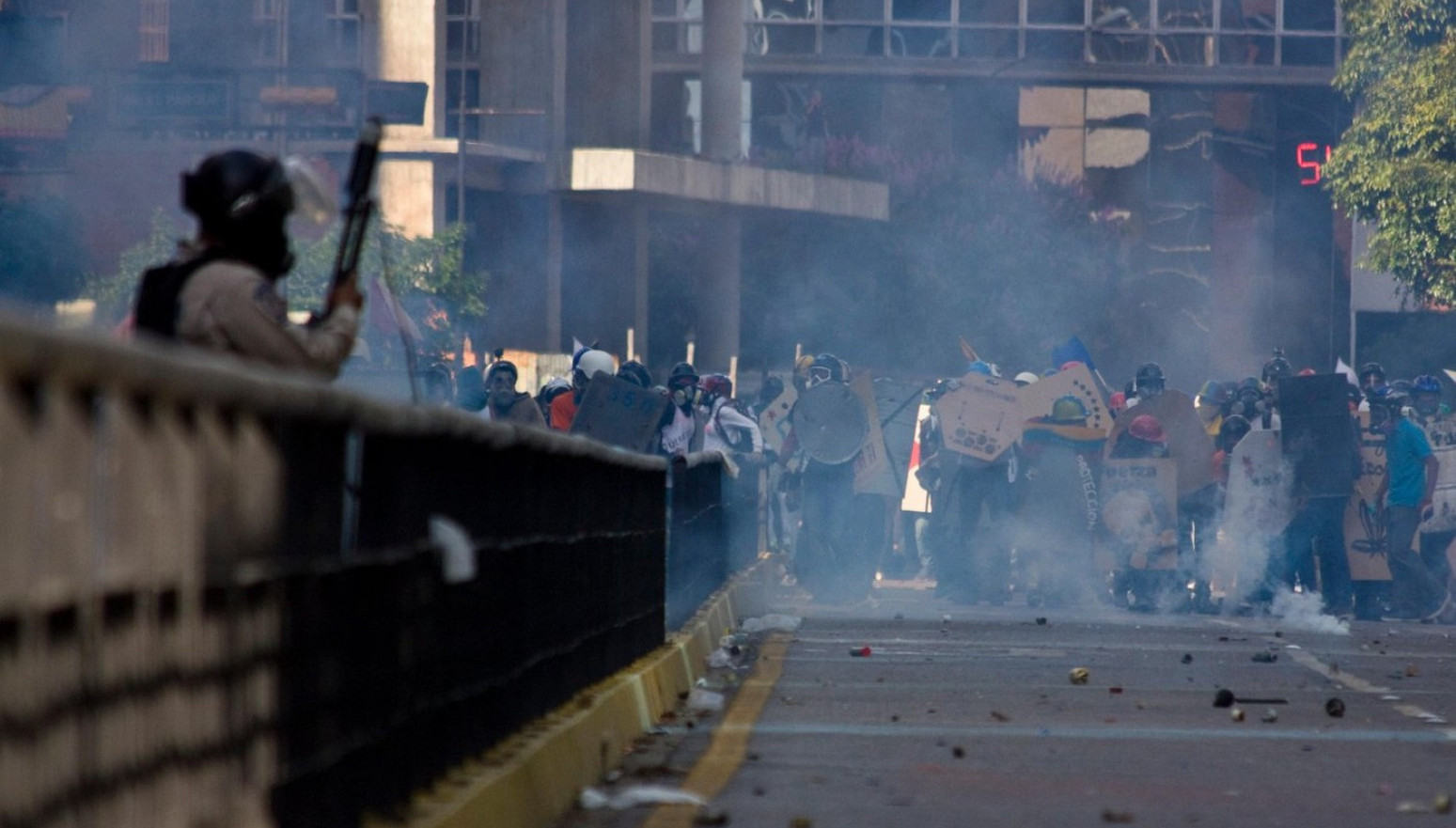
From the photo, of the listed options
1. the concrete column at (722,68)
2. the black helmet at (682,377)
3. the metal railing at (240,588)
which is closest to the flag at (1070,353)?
the black helmet at (682,377)

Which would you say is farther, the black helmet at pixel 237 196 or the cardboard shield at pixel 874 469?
the cardboard shield at pixel 874 469

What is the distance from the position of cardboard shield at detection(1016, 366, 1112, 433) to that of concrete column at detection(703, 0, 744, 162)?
32.6m

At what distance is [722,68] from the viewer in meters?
54.1

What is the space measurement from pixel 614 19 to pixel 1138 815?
48241mm

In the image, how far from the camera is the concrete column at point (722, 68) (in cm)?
5416

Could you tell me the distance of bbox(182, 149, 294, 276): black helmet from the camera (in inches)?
264

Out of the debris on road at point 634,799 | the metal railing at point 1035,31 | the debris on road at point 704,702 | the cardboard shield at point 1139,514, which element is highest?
the metal railing at point 1035,31

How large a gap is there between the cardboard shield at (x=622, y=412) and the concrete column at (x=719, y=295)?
119ft

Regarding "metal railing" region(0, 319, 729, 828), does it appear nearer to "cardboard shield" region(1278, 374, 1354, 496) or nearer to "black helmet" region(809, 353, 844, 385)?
"cardboard shield" region(1278, 374, 1354, 496)

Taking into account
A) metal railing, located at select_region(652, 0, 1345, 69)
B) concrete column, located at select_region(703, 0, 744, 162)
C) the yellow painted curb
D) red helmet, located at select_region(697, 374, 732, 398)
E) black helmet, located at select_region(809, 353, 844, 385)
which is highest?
metal railing, located at select_region(652, 0, 1345, 69)

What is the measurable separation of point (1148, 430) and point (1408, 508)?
7.14 feet

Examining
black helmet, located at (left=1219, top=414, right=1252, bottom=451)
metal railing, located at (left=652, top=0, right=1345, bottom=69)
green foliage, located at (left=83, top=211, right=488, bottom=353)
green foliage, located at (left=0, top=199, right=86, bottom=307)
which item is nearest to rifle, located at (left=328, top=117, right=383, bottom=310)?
black helmet, located at (left=1219, top=414, right=1252, bottom=451)

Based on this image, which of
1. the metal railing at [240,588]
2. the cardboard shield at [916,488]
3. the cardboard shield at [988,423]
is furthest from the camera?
the cardboard shield at [916,488]

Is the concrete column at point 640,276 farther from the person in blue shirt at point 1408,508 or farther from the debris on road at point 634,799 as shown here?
the debris on road at point 634,799
